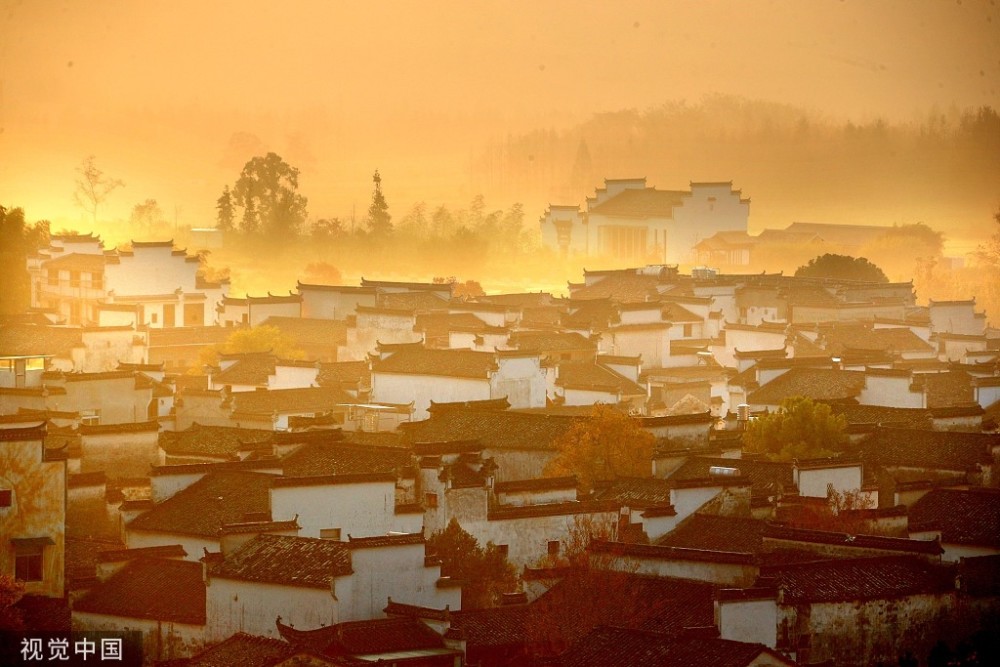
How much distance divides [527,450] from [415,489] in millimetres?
4153

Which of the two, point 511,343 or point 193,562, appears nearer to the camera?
point 193,562

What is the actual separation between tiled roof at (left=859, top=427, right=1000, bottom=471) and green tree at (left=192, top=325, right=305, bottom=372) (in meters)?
13.9

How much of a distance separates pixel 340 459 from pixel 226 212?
37.4 metres

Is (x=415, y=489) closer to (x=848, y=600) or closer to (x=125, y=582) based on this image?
(x=125, y=582)

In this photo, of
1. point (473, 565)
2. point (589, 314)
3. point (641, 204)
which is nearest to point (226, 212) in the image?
point (641, 204)

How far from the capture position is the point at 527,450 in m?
26.4

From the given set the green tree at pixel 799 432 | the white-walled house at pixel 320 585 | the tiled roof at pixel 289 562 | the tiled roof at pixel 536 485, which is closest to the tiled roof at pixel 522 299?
the green tree at pixel 799 432

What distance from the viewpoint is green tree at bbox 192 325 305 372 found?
1483 inches

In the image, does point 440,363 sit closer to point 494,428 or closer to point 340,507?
point 494,428

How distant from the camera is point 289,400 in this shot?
31.3 meters

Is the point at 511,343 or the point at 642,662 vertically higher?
the point at 511,343

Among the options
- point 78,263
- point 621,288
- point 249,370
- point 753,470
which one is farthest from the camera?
point 621,288

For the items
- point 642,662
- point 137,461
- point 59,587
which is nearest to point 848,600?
point 642,662

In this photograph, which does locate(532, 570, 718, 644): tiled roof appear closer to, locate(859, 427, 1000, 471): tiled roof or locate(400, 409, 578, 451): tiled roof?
locate(400, 409, 578, 451): tiled roof
